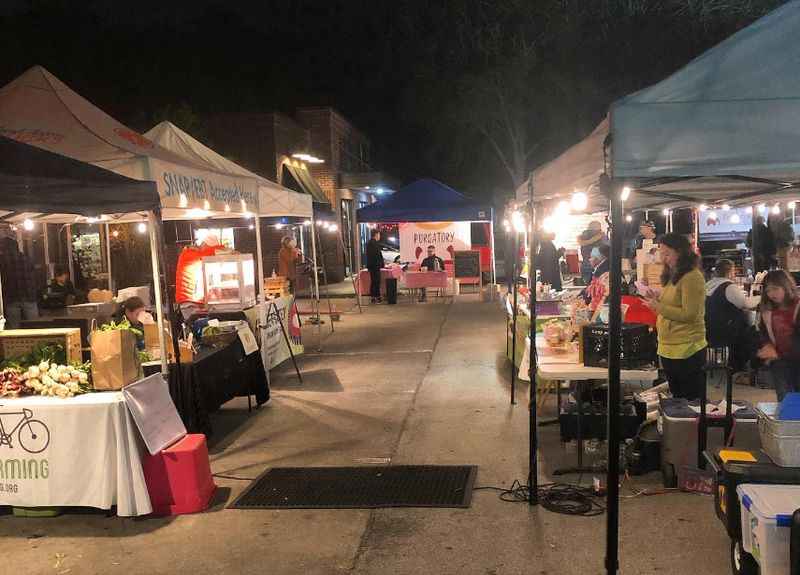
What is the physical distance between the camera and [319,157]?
91.2 ft

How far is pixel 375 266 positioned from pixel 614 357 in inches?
619

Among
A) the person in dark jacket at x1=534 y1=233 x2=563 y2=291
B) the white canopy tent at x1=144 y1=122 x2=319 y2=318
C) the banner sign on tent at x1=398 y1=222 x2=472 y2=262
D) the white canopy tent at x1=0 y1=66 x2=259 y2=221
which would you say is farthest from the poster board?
the white canopy tent at x1=0 y1=66 x2=259 y2=221

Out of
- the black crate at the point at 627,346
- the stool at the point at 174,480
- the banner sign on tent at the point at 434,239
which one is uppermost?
the banner sign on tent at the point at 434,239

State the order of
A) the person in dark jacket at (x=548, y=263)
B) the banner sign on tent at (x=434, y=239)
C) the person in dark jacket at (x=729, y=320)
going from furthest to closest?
the banner sign on tent at (x=434, y=239) → the person in dark jacket at (x=548, y=263) → the person in dark jacket at (x=729, y=320)

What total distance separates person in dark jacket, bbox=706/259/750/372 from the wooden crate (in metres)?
6.57

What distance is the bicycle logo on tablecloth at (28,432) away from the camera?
16.4 ft

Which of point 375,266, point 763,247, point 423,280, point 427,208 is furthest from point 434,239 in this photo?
point 763,247

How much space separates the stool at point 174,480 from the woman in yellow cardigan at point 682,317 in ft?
12.0

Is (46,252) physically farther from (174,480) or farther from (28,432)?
(174,480)

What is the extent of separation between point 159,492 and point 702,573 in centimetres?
355

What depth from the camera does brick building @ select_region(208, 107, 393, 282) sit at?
74.8 ft

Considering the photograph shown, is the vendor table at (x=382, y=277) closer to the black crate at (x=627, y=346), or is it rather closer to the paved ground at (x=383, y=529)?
the paved ground at (x=383, y=529)

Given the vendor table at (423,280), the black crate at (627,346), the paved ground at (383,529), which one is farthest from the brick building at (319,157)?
the black crate at (627,346)

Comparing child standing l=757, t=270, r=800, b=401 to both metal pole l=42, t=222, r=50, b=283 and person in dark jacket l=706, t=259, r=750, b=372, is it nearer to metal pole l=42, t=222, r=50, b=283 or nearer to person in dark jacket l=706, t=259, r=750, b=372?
person in dark jacket l=706, t=259, r=750, b=372
